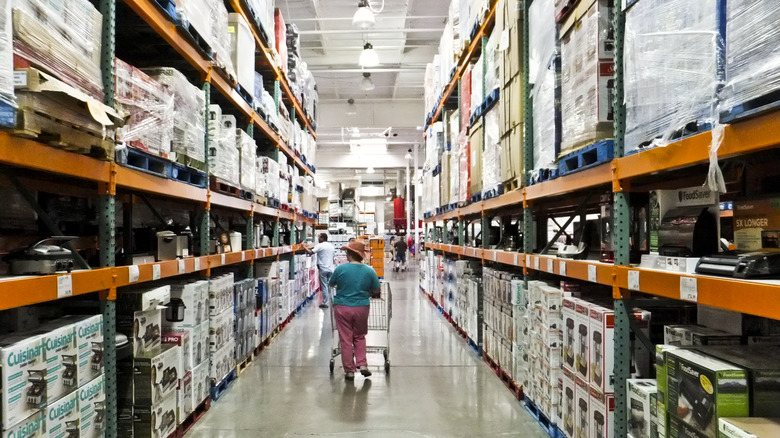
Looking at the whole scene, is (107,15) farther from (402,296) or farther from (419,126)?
(419,126)

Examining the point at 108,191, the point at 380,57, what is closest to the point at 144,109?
the point at 108,191

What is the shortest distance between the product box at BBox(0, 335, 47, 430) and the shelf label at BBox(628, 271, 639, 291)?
300 centimetres

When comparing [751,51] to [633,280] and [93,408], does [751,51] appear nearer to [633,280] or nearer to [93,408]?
[633,280]

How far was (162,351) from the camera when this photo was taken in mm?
3682

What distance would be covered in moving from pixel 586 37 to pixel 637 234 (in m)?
1.41

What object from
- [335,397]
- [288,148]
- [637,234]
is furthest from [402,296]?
[637,234]

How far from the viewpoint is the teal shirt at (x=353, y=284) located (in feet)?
18.9

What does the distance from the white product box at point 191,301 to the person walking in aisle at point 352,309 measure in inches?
65.9

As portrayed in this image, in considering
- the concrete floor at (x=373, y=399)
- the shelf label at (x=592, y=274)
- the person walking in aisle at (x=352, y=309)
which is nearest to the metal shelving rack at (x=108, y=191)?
the concrete floor at (x=373, y=399)

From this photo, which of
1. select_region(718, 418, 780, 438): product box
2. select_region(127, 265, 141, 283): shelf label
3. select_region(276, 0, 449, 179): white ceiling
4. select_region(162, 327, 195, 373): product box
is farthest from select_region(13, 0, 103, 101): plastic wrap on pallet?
select_region(276, 0, 449, 179): white ceiling

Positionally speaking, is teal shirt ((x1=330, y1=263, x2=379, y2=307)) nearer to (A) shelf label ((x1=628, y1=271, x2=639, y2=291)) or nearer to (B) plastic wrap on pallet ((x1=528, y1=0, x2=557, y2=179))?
(B) plastic wrap on pallet ((x1=528, y1=0, x2=557, y2=179))

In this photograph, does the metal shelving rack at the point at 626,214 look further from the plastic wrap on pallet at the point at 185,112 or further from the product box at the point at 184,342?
the product box at the point at 184,342

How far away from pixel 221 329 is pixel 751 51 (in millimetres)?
4769

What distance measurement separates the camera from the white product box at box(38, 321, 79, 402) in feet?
7.78
